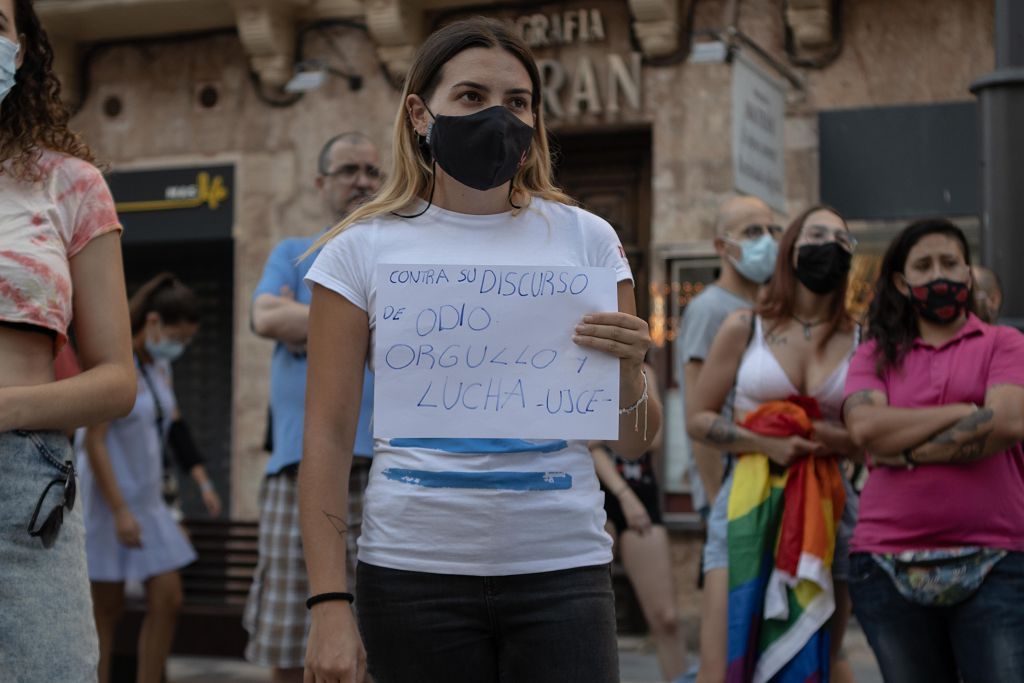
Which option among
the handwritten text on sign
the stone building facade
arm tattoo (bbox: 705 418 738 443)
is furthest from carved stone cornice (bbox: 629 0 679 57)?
the handwritten text on sign

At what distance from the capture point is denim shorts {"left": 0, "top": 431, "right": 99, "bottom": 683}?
2.49 m

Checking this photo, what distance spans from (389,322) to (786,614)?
2354mm

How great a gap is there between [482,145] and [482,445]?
0.52 metres

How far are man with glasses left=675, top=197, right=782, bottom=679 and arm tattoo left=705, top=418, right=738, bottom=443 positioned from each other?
0.33m

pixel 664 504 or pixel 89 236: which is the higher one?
pixel 89 236

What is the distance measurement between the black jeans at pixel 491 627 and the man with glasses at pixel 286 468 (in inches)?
78.8

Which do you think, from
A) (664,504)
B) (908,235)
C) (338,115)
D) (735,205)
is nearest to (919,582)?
(908,235)

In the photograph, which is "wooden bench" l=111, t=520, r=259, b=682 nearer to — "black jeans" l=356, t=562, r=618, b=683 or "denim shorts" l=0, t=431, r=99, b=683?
"denim shorts" l=0, t=431, r=99, b=683

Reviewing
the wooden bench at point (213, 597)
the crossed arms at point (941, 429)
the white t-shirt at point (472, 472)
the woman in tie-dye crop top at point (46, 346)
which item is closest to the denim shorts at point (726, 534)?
the crossed arms at point (941, 429)

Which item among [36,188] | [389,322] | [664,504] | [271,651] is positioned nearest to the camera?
[389,322]

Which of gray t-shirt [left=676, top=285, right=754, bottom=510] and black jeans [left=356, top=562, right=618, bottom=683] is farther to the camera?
gray t-shirt [left=676, top=285, right=754, bottom=510]

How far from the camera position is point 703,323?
5602 millimetres

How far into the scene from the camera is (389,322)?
8.31 ft

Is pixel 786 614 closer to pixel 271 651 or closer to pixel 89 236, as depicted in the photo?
pixel 271 651
